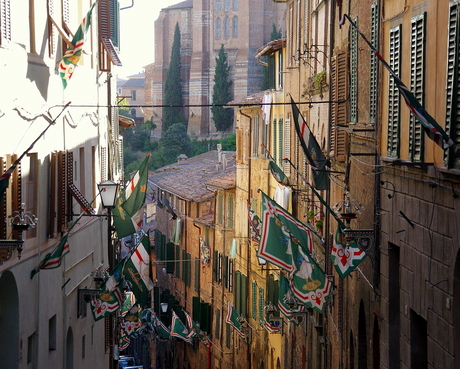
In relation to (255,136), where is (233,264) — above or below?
below

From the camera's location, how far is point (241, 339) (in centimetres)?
2823

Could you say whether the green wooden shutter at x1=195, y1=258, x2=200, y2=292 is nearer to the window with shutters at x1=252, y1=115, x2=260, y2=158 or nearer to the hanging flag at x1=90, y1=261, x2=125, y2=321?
the window with shutters at x1=252, y1=115, x2=260, y2=158

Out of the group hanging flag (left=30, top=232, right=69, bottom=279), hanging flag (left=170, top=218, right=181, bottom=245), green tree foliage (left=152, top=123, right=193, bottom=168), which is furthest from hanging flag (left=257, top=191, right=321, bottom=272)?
green tree foliage (left=152, top=123, right=193, bottom=168)

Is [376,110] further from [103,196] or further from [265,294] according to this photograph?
[265,294]

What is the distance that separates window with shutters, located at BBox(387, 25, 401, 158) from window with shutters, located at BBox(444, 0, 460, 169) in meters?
2.33

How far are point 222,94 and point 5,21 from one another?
78.3m

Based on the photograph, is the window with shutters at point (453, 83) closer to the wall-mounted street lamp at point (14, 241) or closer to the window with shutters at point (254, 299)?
the wall-mounted street lamp at point (14, 241)

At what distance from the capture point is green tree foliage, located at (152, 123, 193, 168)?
79938 mm

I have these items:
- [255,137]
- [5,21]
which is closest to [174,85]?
[255,137]

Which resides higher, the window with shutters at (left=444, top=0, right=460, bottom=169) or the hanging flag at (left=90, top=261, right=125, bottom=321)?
the window with shutters at (left=444, top=0, right=460, bottom=169)

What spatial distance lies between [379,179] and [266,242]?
6.61 ft

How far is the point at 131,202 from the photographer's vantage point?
15422 mm

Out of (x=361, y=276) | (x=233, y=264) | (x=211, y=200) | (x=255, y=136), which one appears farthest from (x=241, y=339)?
(x=361, y=276)

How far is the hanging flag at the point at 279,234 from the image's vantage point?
11.9m
